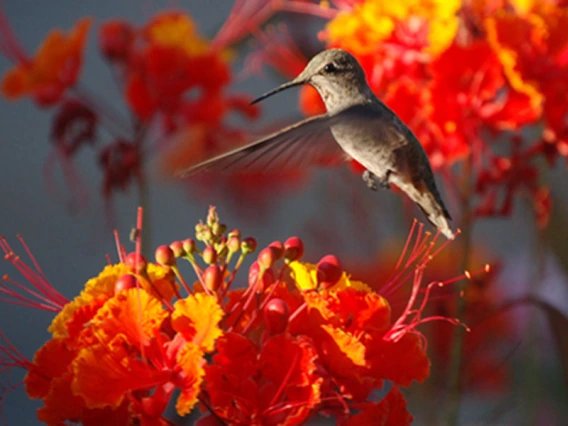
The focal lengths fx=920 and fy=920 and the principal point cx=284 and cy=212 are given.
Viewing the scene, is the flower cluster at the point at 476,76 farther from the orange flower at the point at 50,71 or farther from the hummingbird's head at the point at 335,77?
the orange flower at the point at 50,71

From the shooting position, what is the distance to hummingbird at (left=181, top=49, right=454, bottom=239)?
746 millimetres

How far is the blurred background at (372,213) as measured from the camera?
1218 mm

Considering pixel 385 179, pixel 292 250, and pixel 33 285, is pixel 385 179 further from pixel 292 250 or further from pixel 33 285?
pixel 33 285

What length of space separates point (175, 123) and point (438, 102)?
1.55 feet

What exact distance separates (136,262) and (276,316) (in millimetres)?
119

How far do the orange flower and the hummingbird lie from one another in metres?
0.64

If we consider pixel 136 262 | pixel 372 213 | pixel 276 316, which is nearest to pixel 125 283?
pixel 136 262

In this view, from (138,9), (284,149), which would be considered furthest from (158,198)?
(284,149)

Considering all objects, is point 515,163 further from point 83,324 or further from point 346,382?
point 83,324

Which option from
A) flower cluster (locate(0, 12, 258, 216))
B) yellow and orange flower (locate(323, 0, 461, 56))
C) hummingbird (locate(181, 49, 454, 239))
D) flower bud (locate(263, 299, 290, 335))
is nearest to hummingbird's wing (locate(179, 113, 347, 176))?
hummingbird (locate(181, 49, 454, 239))

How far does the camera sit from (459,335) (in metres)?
1.14

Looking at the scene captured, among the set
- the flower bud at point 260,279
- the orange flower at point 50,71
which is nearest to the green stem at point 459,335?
the flower bud at point 260,279

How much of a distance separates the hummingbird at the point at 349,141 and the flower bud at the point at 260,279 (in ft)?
0.28

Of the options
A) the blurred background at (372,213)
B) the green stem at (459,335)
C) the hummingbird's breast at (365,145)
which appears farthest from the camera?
the blurred background at (372,213)
